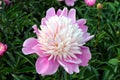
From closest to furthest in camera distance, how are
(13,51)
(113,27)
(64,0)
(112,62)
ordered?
(112,62), (13,51), (113,27), (64,0)

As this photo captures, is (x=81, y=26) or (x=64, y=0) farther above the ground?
(x=81, y=26)

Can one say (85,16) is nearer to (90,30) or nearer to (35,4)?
(90,30)

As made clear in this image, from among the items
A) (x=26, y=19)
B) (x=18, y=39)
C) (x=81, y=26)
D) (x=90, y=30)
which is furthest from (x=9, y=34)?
(x=81, y=26)

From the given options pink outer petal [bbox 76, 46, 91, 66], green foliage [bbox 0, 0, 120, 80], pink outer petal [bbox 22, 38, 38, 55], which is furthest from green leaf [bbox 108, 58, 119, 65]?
pink outer petal [bbox 22, 38, 38, 55]

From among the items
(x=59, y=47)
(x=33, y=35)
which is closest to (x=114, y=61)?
(x=33, y=35)

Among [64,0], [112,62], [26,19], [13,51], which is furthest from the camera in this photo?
[64,0]

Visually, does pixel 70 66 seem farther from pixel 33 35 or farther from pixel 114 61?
pixel 33 35
